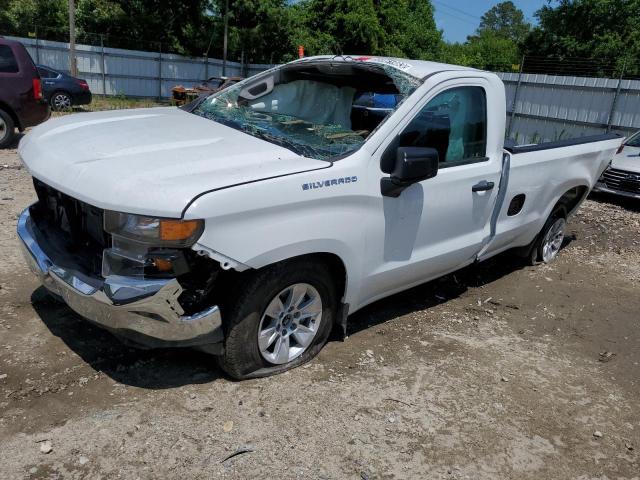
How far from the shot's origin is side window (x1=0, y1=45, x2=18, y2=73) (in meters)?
9.40

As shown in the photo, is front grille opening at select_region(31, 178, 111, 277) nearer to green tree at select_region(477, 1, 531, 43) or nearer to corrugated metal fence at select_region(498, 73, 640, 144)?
corrugated metal fence at select_region(498, 73, 640, 144)

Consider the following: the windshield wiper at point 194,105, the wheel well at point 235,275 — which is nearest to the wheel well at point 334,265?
the wheel well at point 235,275

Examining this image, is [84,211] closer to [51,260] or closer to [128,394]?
[51,260]

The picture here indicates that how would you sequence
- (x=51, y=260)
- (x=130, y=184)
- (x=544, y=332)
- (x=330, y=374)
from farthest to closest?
(x=544, y=332) < (x=330, y=374) < (x=51, y=260) < (x=130, y=184)

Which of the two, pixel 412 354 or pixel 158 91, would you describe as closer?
pixel 412 354

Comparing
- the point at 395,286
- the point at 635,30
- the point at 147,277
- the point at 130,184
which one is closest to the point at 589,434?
the point at 395,286

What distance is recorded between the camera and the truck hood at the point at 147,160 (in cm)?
273

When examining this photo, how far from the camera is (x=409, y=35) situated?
1420 inches

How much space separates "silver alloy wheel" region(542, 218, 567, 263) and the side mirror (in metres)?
2.95

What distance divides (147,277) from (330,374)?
4.50 ft

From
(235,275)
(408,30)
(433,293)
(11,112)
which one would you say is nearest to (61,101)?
(11,112)

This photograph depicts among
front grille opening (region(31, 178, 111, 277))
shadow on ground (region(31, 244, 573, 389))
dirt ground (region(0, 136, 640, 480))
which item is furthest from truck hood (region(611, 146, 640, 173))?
front grille opening (region(31, 178, 111, 277))

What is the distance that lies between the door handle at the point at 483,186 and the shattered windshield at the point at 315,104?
2.90ft

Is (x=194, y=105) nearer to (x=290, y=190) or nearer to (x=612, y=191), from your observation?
(x=290, y=190)
